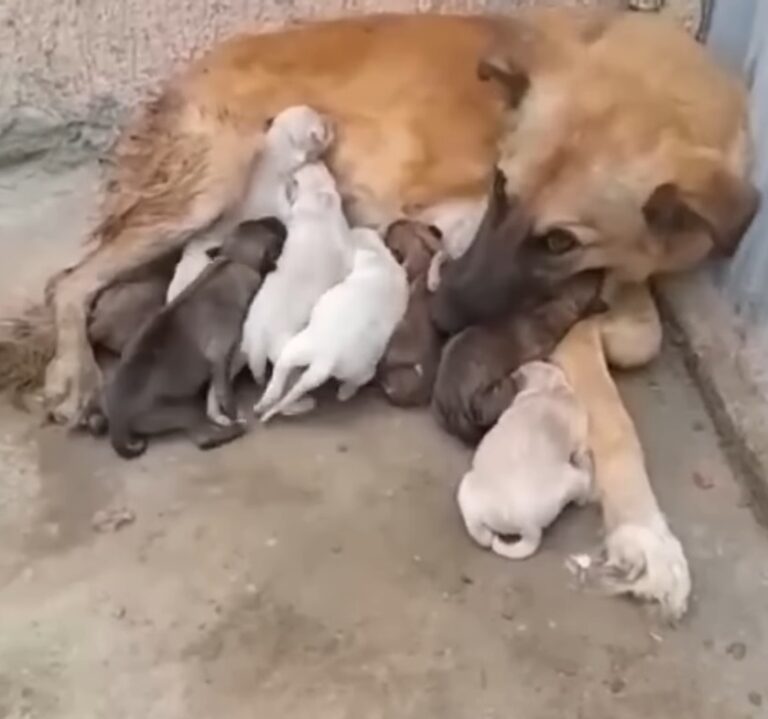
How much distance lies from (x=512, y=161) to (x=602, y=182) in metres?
0.16

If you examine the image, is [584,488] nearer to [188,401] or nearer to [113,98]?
[188,401]

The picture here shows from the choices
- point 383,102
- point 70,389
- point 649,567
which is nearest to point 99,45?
point 383,102

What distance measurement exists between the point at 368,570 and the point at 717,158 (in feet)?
2.73

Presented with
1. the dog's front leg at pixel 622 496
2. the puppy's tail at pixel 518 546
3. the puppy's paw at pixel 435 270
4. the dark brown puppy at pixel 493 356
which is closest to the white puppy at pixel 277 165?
the puppy's paw at pixel 435 270

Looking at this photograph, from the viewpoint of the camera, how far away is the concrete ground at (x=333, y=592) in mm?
1984

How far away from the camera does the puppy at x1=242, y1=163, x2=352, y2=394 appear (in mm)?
2357

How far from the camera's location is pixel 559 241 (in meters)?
2.37

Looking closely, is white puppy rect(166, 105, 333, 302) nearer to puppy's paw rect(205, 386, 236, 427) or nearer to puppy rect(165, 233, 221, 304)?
puppy rect(165, 233, 221, 304)

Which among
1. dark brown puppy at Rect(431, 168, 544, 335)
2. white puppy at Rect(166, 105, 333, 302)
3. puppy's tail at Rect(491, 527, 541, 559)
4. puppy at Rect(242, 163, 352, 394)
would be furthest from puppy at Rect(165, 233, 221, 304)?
puppy's tail at Rect(491, 527, 541, 559)

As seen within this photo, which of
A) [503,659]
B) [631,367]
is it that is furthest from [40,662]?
[631,367]

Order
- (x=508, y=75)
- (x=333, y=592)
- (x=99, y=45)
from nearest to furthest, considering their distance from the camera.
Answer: (x=333, y=592), (x=508, y=75), (x=99, y=45)

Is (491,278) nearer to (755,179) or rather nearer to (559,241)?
(559,241)

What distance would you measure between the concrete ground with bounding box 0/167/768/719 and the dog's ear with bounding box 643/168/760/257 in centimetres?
33

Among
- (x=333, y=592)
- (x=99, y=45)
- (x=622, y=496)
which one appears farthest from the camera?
(x=99, y=45)
